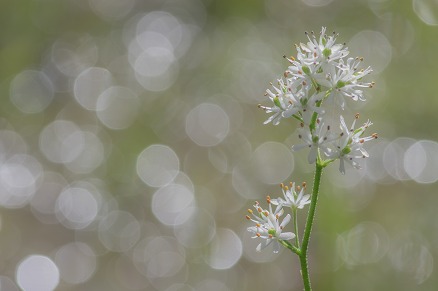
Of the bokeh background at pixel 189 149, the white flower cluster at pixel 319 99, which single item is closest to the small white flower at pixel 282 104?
the white flower cluster at pixel 319 99

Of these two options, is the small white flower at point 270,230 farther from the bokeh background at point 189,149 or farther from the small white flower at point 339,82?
the bokeh background at point 189,149

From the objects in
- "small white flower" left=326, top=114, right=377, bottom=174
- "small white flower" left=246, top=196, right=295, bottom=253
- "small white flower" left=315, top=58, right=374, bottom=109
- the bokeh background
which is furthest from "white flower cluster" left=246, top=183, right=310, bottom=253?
the bokeh background

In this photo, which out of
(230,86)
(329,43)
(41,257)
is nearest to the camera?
(329,43)

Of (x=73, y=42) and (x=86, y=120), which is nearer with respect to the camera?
(x=86, y=120)

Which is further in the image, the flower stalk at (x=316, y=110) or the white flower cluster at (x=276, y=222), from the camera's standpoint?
the white flower cluster at (x=276, y=222)

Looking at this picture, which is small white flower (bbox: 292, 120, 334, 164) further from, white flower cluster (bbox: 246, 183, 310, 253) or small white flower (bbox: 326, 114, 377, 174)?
white flower cluster (bbox: 246, 183, 310, 253)

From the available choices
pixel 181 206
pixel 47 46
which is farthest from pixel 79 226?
pixel 47 46

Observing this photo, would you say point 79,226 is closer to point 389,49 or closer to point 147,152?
point 147,152

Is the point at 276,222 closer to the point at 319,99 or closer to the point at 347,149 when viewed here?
the point at 347,149
